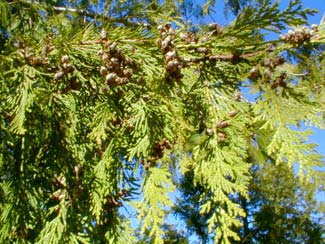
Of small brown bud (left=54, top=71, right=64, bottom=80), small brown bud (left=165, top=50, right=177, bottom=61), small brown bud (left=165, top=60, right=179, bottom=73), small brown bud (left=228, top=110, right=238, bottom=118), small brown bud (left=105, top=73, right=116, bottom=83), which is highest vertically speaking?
small brown bud (left=228, top=110, right=238, bottom=118)

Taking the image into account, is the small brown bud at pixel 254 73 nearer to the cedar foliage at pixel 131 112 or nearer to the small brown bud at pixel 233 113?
the cedar foliage at pixel 131 112

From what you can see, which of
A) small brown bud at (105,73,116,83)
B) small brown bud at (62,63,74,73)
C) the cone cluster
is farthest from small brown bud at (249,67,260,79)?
small brown bud at (62,63,74,73)

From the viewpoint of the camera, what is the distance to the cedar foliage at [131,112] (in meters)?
1.64

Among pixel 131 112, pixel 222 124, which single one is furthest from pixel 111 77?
pixel 222 124

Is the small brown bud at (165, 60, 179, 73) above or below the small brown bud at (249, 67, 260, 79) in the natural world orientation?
below

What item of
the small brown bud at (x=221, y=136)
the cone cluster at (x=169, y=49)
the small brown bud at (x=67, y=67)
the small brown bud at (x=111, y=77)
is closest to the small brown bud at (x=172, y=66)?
the cone cluster at (x=169, y=49)

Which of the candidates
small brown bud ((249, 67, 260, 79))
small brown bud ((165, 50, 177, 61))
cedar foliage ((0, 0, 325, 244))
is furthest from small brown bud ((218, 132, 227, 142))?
small brown bud ((165, 50, 177, 61))

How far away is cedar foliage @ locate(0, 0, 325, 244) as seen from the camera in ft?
5.40

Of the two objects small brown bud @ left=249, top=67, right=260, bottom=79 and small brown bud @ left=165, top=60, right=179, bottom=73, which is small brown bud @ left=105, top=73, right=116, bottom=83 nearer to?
small brown bud @ left=165, top=60, right=179, bottom=73

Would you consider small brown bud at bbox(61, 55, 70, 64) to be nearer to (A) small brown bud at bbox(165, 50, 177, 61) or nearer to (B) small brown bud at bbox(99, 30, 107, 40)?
(B) small brown bud at bbox(99, 30, 107, 40)

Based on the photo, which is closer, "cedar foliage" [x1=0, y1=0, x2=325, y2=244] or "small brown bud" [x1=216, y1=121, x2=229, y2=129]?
"cedar foliage" [x1=0, y1=0, x2=325, y2=244]

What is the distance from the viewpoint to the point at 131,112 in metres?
2.14

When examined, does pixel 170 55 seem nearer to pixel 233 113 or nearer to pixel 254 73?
pixel 254 73

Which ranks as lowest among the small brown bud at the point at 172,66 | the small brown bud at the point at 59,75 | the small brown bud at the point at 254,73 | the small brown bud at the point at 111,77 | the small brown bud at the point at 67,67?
the small brown bud at the point at 59,75
